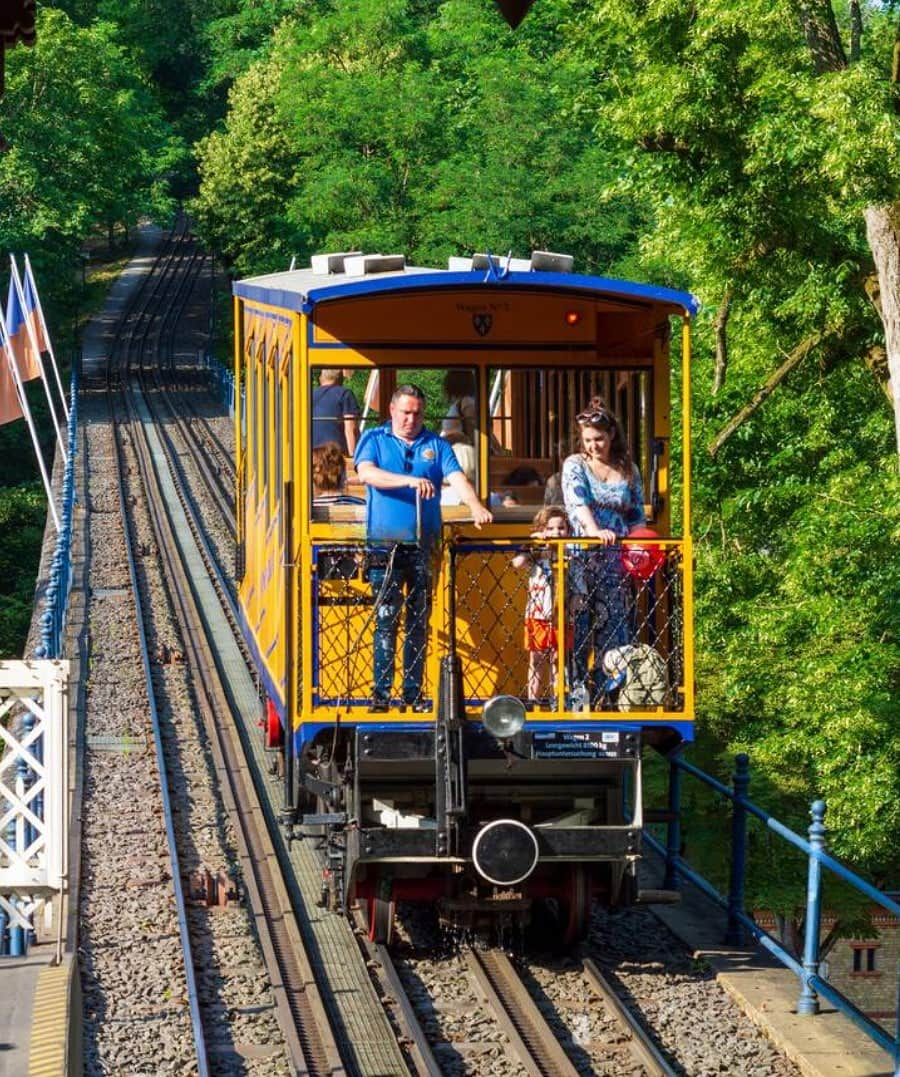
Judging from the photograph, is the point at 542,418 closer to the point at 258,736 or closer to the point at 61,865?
the point at 61,865

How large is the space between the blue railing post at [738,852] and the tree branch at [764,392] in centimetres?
1266

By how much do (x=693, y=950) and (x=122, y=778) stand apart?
20.7 ft

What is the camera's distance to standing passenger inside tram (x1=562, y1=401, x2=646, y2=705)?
34.1 ft

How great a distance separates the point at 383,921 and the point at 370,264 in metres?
3.88

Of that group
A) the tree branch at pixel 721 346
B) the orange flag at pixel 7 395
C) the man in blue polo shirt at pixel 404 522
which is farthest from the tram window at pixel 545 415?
the tree branch at pixel 721 346

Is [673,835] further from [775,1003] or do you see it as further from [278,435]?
[278,435]

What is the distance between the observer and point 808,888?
32.1 ft

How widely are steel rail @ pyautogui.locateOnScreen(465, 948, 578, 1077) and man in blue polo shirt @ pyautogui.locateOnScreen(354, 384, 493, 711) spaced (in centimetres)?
157

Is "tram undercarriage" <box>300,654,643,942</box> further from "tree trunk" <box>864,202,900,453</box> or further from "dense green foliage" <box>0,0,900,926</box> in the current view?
"tree trunk" <box>864,202,900,453</box>

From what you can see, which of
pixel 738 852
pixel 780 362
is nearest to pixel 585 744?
pixel 738 852

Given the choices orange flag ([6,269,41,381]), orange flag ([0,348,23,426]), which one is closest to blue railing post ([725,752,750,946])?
orange flag ([0,348,23,426])

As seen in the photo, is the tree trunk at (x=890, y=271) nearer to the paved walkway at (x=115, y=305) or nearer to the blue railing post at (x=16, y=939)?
the blue railing post at (x=16, y=939)

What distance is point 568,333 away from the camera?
11.4 metres

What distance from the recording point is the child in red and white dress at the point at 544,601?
34.1 feet
